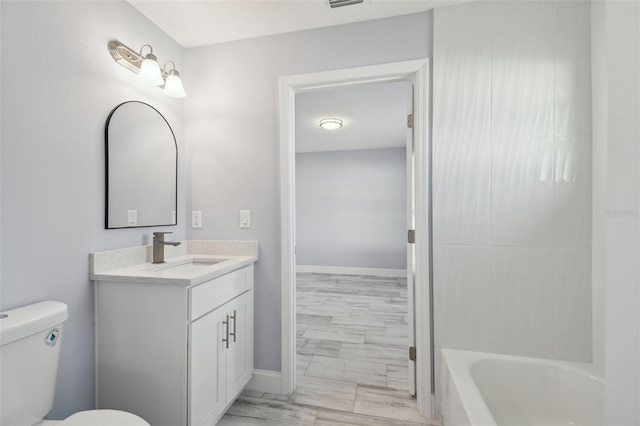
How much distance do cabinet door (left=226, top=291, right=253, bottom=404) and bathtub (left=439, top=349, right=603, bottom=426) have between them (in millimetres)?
1163

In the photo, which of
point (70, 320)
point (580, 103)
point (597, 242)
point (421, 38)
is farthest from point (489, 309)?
point (70, 320)

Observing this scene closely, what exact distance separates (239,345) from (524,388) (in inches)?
62.2

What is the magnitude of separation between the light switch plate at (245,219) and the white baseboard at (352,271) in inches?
144

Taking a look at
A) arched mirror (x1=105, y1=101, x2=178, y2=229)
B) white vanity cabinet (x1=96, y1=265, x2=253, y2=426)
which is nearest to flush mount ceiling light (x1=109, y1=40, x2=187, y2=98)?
arched mirror (x1=105, y1=101, x2=178, y2=229)

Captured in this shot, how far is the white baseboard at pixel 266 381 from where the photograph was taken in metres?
1.82

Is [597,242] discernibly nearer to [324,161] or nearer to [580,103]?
[580,103]

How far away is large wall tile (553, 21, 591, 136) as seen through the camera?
4.64 ft

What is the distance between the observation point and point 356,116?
3.47 m

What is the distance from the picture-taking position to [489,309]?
1.55 m

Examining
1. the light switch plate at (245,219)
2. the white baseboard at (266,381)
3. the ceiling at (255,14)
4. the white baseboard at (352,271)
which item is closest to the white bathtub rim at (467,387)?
the white baseboard at (266,381)

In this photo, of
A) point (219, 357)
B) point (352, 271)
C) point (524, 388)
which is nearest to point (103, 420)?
point (219, 357)

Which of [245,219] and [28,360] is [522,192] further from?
[28,360]

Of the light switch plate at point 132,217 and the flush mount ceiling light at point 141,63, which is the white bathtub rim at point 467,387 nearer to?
the light switch plate at point 132,217

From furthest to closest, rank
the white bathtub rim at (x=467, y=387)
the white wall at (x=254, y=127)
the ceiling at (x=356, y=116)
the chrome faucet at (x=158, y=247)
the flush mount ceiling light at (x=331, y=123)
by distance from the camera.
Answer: the flush mount ceiling light at (x=331, y=123), the ceiling at (x=356, y=116), the white wall at (x=254, y=127), the chrome faucet at (x=158, y=247), the white bathtub rim at (x=467, y=387)
